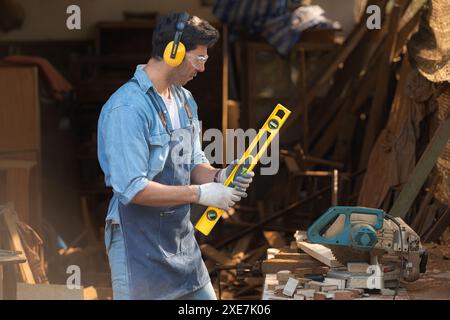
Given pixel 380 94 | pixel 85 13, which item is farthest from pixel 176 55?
pixel 85 13

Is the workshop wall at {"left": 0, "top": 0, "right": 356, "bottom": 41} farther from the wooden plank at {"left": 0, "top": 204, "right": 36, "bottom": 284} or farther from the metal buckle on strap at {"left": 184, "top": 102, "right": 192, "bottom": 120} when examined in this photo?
the metal buckle on strap at {"left": 184, "top": 102, "right": 192, "bottom": 120}

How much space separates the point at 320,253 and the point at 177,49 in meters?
1.16

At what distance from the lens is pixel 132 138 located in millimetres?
3531

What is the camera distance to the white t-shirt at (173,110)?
3.79 m

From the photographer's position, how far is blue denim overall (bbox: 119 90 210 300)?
12.0 feet

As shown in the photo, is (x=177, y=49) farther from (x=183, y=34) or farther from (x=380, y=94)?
(x=380, y=94)

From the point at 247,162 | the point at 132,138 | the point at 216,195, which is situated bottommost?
the point at 216,195

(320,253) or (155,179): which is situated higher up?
(155,179)

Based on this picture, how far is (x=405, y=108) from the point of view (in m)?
6.87

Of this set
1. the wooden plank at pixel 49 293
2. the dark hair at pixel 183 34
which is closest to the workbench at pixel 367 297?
the wooden plank at pixel 49 293

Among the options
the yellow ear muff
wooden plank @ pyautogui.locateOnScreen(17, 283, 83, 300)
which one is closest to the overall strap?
the yellow ear muff

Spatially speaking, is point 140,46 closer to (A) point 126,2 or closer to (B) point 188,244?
(A) point 126,2

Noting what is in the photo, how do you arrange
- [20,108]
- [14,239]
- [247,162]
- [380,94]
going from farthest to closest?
[380,94] → [20,108] → [14,239] → [247,162]
